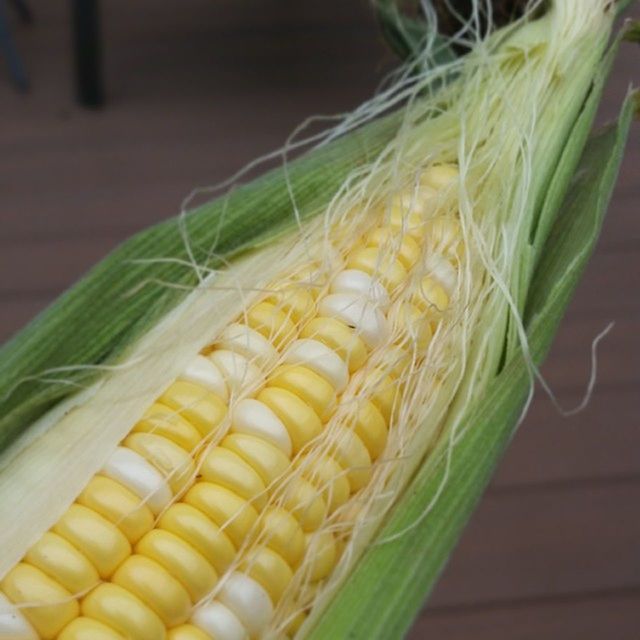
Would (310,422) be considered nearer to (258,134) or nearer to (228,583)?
(228,583)

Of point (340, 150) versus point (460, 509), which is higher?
point (340, 150)

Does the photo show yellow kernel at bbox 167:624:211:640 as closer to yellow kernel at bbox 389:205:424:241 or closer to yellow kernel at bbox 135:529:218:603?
yellow kernel at bbox 135:529:218:603

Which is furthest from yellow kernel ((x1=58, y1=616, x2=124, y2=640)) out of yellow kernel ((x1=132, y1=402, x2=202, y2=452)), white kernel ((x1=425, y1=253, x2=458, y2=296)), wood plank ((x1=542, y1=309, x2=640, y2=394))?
wood plank ((x1=542, y1=309, x2=640, y2=394))

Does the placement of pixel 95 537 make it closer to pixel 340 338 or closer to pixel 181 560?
pixel 181 560

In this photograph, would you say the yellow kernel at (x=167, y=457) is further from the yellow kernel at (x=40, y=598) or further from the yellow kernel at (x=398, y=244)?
the yellow kernel at (x=398, y=244)

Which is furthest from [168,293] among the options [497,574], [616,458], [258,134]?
[258,134]

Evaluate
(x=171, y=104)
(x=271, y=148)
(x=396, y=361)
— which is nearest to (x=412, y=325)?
(x=396, y=361)

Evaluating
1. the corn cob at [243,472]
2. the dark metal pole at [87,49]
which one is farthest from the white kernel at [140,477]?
the dark metal pole at [87,49]
